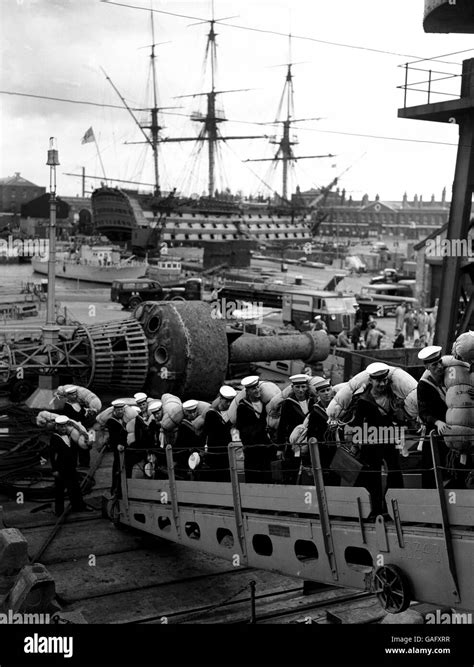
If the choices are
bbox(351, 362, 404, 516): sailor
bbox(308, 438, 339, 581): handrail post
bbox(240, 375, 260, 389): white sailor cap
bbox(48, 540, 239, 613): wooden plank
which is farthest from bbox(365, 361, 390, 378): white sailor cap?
bbox(48, 540, 239, 613): wooden plank

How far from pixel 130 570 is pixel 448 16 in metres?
9.30

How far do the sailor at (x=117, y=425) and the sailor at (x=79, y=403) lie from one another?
1210 mm

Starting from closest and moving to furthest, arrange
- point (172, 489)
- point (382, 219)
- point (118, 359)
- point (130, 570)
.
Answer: point (172, 489)
point (130, 570)
point (118, 359)
point (382, 219)

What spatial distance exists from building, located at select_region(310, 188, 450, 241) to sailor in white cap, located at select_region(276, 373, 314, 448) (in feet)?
472

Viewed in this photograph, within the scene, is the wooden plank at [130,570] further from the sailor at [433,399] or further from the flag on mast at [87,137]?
the flag on mast at [87,137]

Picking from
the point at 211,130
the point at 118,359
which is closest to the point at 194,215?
the point at 211,130

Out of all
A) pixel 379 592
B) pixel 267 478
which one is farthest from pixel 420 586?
pixel 267 478

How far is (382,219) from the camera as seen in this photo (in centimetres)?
18088

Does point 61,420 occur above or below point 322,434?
below

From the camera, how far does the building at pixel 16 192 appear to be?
55.6 meters

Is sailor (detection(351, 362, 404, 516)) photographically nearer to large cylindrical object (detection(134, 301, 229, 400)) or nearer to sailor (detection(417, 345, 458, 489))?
sailor (detection(417, 345, 458, 489))

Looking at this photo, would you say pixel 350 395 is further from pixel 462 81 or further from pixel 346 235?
pixel 346 235

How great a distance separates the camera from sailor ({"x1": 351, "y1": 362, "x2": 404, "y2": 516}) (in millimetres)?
6605

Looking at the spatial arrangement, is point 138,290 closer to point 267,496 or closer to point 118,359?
point 118,359
